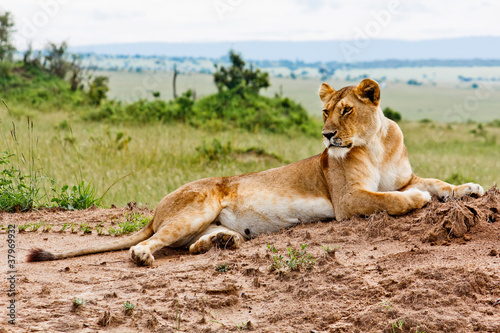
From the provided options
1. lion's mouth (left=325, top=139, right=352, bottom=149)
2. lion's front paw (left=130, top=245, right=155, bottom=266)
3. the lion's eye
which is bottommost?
lion's front paw (left=130, top=245, right=155, bottom=266)

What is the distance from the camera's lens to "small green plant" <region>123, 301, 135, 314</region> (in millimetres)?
3770

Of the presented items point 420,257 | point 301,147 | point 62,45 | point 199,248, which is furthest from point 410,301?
point 62,45

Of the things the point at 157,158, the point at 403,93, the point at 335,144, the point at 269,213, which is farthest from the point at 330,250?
the point at 403,93

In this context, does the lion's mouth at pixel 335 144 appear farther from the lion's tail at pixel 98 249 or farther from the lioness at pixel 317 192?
the lion's tail at pixel 98 249

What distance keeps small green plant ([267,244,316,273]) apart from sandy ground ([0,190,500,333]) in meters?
0.06

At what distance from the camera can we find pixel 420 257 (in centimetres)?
412

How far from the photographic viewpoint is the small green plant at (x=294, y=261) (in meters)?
4.14

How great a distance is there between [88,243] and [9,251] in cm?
74

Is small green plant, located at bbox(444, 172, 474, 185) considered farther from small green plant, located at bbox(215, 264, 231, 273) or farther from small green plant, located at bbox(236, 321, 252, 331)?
small green plant, located at bbox(236, 321, 252, 331)

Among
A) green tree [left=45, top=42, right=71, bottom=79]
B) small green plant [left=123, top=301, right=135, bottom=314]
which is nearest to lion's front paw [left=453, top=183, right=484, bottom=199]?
small green plant [left=123, top=301, right=135, bottom=314]

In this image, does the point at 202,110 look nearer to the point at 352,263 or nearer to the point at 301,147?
the point at 301,147

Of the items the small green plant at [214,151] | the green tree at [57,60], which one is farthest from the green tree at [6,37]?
the small green plant at [214,151]

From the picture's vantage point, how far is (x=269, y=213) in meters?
5.64

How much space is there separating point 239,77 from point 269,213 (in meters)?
14.6
